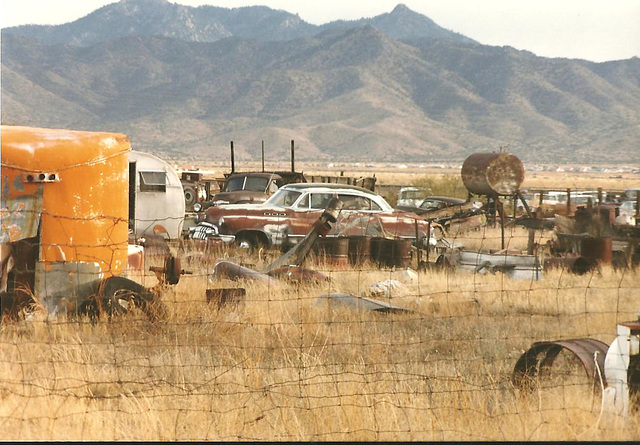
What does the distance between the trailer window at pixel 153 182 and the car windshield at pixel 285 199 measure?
2.10m

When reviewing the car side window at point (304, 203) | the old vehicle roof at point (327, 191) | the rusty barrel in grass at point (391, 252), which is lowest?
the rusty barrel in grass at point (391, 252)

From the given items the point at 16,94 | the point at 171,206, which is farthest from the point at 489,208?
the point at 16,94

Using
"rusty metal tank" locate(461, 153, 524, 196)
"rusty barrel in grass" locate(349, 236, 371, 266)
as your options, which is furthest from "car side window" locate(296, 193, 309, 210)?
"rusty metal tank" locate(461, 153, 524, 196)

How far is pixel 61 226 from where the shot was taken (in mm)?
8281

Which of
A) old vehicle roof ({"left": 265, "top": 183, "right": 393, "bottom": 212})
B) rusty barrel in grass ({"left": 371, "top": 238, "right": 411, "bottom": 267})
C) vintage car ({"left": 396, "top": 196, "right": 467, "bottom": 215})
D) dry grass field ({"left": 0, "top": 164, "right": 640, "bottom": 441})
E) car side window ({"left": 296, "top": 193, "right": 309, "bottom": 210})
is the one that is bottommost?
dry grass field ({"left": 0, "top": 164, "right": 640, "bottom": 441})

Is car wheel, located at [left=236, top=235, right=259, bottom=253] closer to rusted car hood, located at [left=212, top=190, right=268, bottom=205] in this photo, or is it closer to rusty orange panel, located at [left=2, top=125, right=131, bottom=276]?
rusted car hood, located at [left=212, top=190, right=268, bottom=205]

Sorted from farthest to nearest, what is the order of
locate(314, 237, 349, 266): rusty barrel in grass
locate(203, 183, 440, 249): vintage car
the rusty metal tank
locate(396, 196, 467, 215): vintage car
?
locate(396, 196, 467, 215): vintage car
the rusty metal tank
locate(203, 183, 440, 249): vintage car
locate(314, 237, 349, 266): rusty barrel in grass

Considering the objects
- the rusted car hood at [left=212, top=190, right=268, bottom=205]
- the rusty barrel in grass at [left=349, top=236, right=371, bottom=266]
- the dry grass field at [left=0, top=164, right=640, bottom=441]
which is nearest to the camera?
the dry grass field at [left=0, top=164, right=640, bottom=441]

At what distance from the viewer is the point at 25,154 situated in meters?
8.06

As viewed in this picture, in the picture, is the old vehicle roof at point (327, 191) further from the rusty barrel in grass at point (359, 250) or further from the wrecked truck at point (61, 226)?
the wrecked truck at point (61, 226)

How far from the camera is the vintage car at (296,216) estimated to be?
1551 centimetres

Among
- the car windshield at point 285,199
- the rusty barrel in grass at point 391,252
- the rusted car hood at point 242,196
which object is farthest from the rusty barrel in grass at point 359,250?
the rusted car hood at point 242,196

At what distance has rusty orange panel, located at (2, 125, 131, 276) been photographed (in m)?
8.04

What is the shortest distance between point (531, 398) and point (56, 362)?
3.79m
